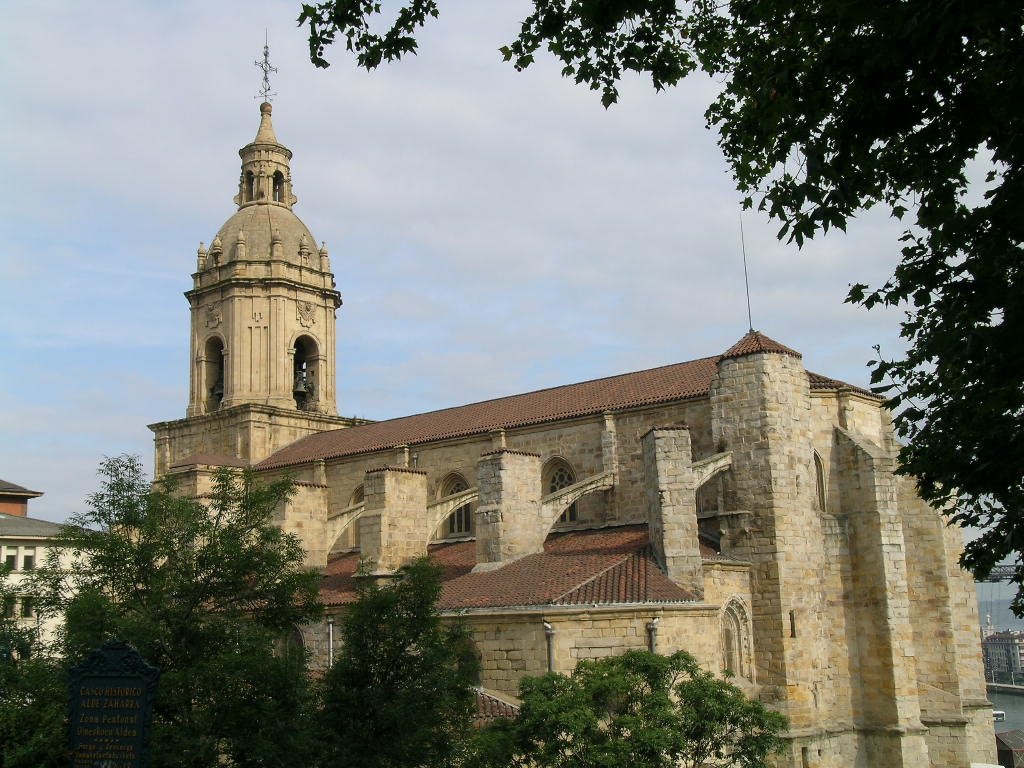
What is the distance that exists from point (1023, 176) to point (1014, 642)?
173923mm

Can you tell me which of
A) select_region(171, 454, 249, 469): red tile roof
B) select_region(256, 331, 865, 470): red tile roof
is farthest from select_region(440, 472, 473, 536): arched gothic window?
select_region(171, 454, 249, 469): red tile roof

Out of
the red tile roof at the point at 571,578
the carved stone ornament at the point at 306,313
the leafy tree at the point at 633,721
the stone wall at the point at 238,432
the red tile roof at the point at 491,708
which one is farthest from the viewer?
the carved stone ornament at the point at 306,313

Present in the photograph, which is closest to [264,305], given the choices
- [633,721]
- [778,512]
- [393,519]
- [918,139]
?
[393,519]

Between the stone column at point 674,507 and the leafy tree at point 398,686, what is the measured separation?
8132mm

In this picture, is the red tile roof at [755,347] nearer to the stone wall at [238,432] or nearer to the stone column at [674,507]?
the stone column at [674,507]

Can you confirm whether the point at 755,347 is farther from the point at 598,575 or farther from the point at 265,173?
the point at 265,173

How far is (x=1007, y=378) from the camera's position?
28.2ft

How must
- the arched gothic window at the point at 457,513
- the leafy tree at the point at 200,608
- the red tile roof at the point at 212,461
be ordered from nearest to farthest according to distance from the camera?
the leafy tree at the point at 200,608
the arched gothic window at the point at 457,513
the red tile roof at the point at 212,461

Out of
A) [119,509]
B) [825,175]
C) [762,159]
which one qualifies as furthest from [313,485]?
[825,175]

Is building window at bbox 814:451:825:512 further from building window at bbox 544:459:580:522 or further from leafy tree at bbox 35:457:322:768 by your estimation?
leafy tree at bbox 35:457:322:768

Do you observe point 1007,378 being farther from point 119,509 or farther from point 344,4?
point 119,509

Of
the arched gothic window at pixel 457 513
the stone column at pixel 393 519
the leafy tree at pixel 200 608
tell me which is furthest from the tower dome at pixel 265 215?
the leafy tree at pixel 200 608

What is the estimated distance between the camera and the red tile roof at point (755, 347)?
26.0 meters

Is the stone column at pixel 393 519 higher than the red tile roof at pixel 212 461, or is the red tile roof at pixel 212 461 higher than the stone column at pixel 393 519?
the red tile roof at pixel 212 461
